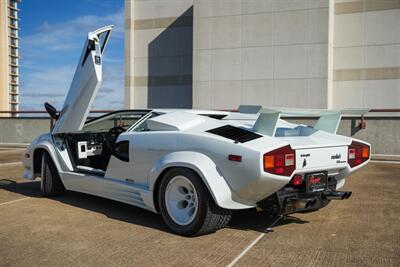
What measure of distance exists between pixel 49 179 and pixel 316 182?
3.91 meters

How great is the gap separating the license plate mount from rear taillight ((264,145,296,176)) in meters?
0.37

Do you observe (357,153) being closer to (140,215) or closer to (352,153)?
(352,153)

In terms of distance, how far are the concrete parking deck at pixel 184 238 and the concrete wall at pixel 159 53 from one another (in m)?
18.7

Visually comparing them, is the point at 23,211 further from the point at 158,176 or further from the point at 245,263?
the point at 245,263

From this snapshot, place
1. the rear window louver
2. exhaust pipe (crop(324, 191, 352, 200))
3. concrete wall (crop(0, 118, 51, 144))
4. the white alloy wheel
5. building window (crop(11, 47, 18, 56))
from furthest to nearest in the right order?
building window (crop(11, 47, 18, 56))
concrete wall (crop(0, 118, 51, 144))
exhaust pipe (crop(324, 191, 352, 200))
the white alloy wheel
the rear window louver

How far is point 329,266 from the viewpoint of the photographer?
368cm

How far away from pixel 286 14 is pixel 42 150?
54.4 ft

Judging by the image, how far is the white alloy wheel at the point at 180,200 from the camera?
4.61 m

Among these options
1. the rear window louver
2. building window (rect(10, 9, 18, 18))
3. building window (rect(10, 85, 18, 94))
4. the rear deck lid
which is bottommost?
the rear window louver

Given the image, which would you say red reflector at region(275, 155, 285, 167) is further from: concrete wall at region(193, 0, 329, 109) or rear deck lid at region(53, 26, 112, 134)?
concrete wall at region(193, 0, 329, 109)

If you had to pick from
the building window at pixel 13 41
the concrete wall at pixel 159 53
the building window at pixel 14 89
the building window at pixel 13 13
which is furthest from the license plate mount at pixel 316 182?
the building window at pixel 13 13

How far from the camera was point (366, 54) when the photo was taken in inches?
846

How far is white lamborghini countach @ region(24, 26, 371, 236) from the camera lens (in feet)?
13.9

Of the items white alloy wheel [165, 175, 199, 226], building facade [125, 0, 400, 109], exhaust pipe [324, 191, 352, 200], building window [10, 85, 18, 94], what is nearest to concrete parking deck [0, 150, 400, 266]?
white alloy wheel [165, 175, 199, 226]
